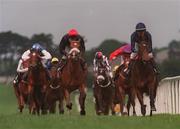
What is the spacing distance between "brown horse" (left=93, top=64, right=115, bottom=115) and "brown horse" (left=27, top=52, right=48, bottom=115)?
8.01 feet

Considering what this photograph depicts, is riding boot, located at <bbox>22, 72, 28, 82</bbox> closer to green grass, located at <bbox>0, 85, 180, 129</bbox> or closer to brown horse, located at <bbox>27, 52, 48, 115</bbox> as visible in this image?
brown horse, located at <bbox>27, 52, 48, 115</bbox>

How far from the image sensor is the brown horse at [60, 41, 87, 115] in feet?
58.0

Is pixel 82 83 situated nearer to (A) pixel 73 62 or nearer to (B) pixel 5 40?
(A) pixel 73 62

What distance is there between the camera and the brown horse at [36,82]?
1894cm

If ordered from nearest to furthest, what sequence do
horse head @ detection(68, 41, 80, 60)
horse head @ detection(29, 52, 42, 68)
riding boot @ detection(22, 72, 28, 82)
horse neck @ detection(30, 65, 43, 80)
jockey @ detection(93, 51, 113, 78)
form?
horse head @ detection(68, 41, 80, 60), horse head @ detection(29, 52, 42, 68), horse neck @ detection(30, 65, 43, 80), riding boot @ detection(22, 72, 28, 82), jockey @ detection(93, 51, 113, 78)

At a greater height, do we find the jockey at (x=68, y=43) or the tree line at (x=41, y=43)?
the tree line at (x=41, y=43)

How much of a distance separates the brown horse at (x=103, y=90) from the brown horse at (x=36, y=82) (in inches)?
96.1

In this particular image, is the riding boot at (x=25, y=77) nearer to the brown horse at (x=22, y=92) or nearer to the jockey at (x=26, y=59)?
the jockey at (x=26, y=59)

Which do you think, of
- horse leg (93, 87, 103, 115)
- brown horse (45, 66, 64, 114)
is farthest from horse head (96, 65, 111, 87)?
brown horse (45, 66, 64, 114)

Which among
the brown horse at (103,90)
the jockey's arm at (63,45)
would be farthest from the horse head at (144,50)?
the brown horse at (103,90)

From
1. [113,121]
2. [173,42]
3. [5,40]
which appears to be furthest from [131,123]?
[5,40]

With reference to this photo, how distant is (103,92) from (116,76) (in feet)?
3.32

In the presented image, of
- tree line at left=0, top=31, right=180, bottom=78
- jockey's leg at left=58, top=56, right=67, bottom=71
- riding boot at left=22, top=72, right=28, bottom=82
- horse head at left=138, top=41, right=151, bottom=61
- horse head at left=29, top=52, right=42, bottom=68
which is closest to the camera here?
horse head at left=138, top=41, right=151, bottom=61

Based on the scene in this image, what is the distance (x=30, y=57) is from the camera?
18922 mm
